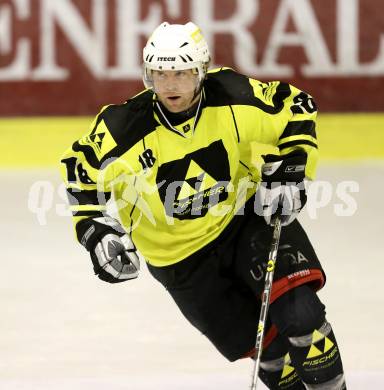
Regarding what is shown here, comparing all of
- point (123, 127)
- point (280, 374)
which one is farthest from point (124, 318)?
point (123, 127)

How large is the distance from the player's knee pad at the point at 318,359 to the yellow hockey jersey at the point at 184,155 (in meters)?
0.50

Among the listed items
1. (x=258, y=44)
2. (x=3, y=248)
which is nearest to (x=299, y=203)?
(x=3, y=248)

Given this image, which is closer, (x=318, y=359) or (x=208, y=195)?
(x=318, y=359)

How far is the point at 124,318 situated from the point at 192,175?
4.98 feet

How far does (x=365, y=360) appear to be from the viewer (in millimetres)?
4867

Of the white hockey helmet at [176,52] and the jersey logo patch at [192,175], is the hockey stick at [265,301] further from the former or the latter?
the white hockey helmet at [176,52]

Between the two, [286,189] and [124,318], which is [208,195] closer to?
[286,189]

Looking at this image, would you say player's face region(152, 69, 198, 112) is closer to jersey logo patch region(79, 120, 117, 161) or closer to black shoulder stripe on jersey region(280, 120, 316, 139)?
jersey logo patch region(79, 120, 117, 161)

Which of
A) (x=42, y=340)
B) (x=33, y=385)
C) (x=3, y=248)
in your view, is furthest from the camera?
(x=3, y=248)

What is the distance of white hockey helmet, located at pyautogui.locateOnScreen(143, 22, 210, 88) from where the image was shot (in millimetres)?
3975

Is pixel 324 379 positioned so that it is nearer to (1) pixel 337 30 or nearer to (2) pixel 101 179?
(2) pixel 101 179

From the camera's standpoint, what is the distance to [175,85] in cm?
398

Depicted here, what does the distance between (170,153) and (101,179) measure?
24 centimetres

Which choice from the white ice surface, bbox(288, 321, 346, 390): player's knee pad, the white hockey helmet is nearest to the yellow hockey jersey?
the white hockey helmet
